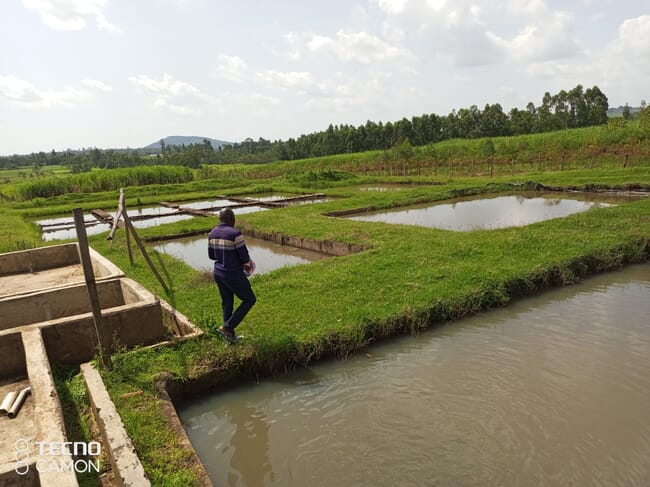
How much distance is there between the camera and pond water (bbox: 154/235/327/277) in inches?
440

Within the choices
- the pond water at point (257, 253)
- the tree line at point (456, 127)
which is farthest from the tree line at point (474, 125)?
the pond water at point (257, 253)

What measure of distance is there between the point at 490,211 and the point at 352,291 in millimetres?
11422

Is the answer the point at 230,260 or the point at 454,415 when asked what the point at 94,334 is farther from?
the point at 454,415

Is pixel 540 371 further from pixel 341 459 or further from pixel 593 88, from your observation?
pixel 593 88

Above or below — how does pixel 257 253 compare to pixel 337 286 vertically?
below

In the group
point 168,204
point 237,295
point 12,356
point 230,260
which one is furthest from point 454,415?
point 168,204

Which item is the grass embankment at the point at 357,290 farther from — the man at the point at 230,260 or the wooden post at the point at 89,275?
the man at the point at 230,260

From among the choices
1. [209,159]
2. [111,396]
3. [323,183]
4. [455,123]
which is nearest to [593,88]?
[455,123]

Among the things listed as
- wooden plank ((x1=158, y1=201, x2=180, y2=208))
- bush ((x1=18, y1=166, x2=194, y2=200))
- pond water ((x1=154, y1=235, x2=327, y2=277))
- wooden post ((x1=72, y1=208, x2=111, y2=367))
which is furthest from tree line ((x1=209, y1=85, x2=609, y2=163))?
wooden post ((x1=72, y1=208, x2=111, y2=367))

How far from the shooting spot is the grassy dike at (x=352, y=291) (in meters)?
4.95

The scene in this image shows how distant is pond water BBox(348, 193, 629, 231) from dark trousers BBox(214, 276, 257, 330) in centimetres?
954

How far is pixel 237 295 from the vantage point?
561cm

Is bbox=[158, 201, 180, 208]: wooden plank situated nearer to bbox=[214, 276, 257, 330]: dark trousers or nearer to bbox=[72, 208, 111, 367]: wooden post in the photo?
bbox=[214, 276, 257, 330]: dark trousers

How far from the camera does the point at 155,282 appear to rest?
9.08m
